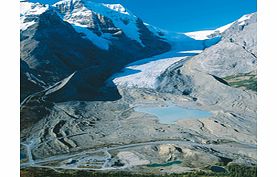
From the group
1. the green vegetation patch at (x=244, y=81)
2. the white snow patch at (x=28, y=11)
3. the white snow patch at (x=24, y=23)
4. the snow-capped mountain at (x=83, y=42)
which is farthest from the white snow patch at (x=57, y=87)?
the white snow patch at (x=24, y=23)

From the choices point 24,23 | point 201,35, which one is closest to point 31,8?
point 24,23

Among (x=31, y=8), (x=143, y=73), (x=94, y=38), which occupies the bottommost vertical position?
(x=143, y=73)

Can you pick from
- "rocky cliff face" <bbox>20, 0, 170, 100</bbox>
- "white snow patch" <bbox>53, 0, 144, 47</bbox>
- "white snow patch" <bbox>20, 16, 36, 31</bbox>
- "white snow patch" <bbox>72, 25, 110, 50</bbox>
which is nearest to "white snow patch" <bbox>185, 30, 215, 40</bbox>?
"rocky cliff face" <bbox>20, 0, 170, 100</bbox>

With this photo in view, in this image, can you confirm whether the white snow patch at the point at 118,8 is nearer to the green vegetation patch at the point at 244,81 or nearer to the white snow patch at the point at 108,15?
the white snow patch at the point at 108,15

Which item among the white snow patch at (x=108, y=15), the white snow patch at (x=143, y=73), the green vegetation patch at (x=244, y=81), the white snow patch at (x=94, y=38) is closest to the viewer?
the green vegetation patch at (x=244, y=81)

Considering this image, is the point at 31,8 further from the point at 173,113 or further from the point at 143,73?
the point at 173,113

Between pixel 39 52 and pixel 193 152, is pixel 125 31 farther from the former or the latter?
pixel 193 152
